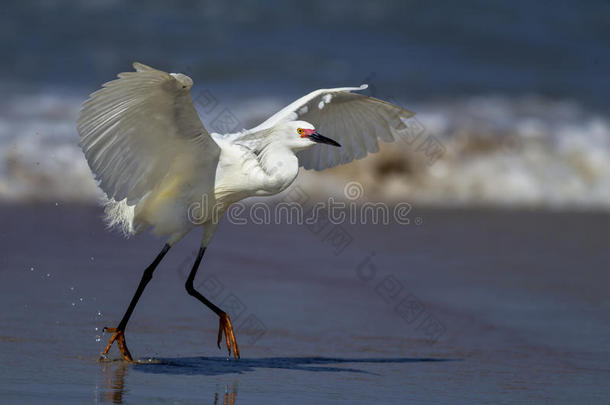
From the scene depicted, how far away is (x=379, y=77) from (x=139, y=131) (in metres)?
12.8

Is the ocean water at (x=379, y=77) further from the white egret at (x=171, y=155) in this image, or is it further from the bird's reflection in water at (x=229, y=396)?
the bird's reflection in water at (x=229, y=396)

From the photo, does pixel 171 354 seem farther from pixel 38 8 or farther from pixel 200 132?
pixel 38 8

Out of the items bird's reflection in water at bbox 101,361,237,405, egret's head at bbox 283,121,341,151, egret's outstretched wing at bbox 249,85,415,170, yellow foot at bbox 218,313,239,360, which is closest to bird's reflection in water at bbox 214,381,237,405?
bird's reflection in water at bbox 101,361,237,405

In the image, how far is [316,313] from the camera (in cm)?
704

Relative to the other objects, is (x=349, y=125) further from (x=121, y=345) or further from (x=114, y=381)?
(x=114, y=381)

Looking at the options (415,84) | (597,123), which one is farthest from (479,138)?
(415,84)

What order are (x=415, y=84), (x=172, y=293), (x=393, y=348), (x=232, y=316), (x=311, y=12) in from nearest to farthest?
(x=393, y=348), (x=232, y=316), (x=172, y=293), (x=415, y=84), (x=311, y=12)

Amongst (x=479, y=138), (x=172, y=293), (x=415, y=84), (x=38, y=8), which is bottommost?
(x=172, y=293)

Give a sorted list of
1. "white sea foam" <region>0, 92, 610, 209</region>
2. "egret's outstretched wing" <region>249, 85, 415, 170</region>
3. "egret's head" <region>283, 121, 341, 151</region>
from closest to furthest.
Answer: "egret's head" <region>283, 121, 341, 151</region> < "egret's outstretched wing" <region>249, 85, 415, 170</region> < "white sea foam" <region>0, 92, 610, 209</region>

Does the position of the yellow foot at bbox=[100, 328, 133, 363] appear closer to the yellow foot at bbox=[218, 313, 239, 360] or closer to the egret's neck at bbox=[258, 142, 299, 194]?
the yellow foot at bbox=[218, 313, 239, 360]

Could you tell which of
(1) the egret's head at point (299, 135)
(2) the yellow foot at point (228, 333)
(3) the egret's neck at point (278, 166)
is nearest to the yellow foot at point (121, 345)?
(2) the yellow foot at point (228, 333)

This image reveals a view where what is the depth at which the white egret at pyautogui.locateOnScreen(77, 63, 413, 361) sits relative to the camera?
5371 mm

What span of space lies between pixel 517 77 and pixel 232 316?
41.7 feet

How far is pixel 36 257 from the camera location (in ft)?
26.9
